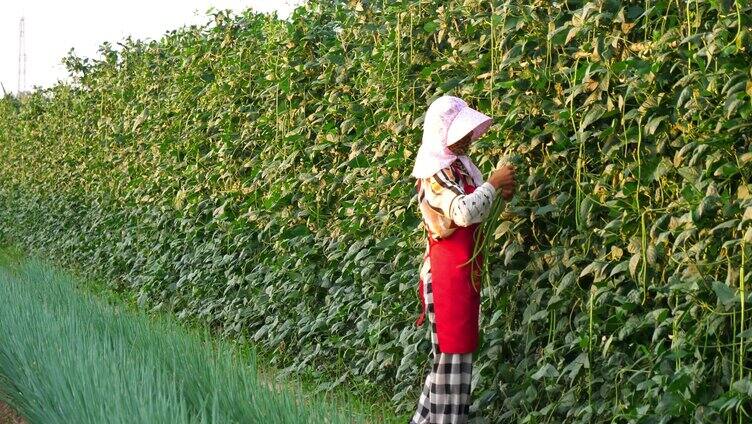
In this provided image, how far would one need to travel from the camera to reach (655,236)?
366 centimetres

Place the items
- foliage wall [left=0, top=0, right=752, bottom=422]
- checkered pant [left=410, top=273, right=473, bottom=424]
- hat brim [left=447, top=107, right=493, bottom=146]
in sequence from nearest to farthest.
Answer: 1. foliage wall [left=0, top=0, right=752, bottom=422]
2. hat brim [left=447, top=107, right=493, bottom=146]
3. checkered pant [left=410, top=273, right=473, bottom=424]

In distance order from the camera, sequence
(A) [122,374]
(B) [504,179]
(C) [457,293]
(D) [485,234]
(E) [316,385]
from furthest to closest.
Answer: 1. (E) [316,385]
2. (D) [485,234]
3. (C) [457,293]
4. (B) [504,179]
5. (A) [122,374]

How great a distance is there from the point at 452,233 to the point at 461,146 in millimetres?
352

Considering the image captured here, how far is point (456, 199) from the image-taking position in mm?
3990

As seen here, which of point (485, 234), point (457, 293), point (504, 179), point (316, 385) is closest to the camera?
point (504, 179)

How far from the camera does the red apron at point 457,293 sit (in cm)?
414

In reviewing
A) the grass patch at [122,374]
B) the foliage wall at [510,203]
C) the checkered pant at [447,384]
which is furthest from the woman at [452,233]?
the grass patch at [122,374]

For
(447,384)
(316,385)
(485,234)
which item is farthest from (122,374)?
(316,385)

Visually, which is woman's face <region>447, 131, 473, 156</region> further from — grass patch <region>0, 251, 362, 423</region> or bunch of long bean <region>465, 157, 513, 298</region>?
grass patch <region>0, 251, 362, 423</region>

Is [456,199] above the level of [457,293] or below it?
above

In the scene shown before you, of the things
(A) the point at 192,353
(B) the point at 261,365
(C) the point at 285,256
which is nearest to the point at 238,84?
(C) the point at 285,256

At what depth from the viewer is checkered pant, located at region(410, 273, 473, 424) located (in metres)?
4.23

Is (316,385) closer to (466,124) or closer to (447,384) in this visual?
(447,384)

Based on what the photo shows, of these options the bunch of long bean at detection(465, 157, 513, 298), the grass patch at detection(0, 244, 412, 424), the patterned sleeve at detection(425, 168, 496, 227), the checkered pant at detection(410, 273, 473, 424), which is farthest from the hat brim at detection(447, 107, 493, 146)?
A: the grass patch at detection(0, 244, 412, 424)
